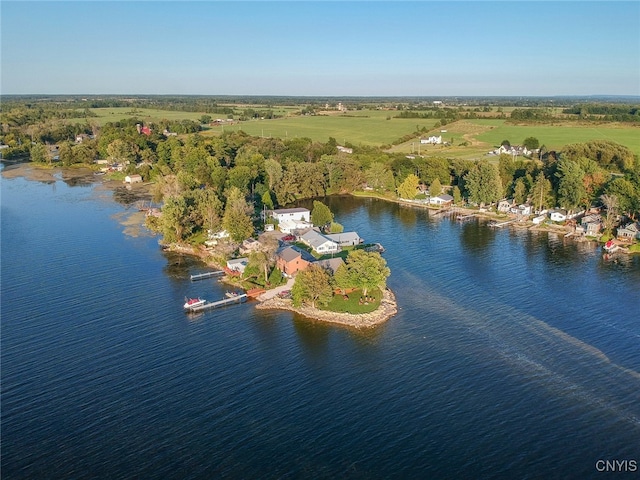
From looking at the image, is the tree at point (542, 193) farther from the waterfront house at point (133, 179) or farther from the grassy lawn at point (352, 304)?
the waterfront house at point (133, 179)

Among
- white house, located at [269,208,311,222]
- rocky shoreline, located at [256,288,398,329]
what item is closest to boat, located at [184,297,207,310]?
rocky shoreline, located at [256,288,398,329]

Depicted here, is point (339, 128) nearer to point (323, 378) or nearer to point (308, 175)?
point (308, 175)

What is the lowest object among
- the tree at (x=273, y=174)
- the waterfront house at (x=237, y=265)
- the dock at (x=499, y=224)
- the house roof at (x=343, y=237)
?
the waterfront house at (x=237, y=265)

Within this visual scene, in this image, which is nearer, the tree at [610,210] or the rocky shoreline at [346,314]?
the rocky shoreline at [346,314]

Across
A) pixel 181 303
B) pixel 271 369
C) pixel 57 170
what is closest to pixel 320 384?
pixel 271 369

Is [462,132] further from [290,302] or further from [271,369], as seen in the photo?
[271,369]

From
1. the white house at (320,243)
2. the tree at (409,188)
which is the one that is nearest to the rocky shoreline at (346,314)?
the white house at (320,243)
